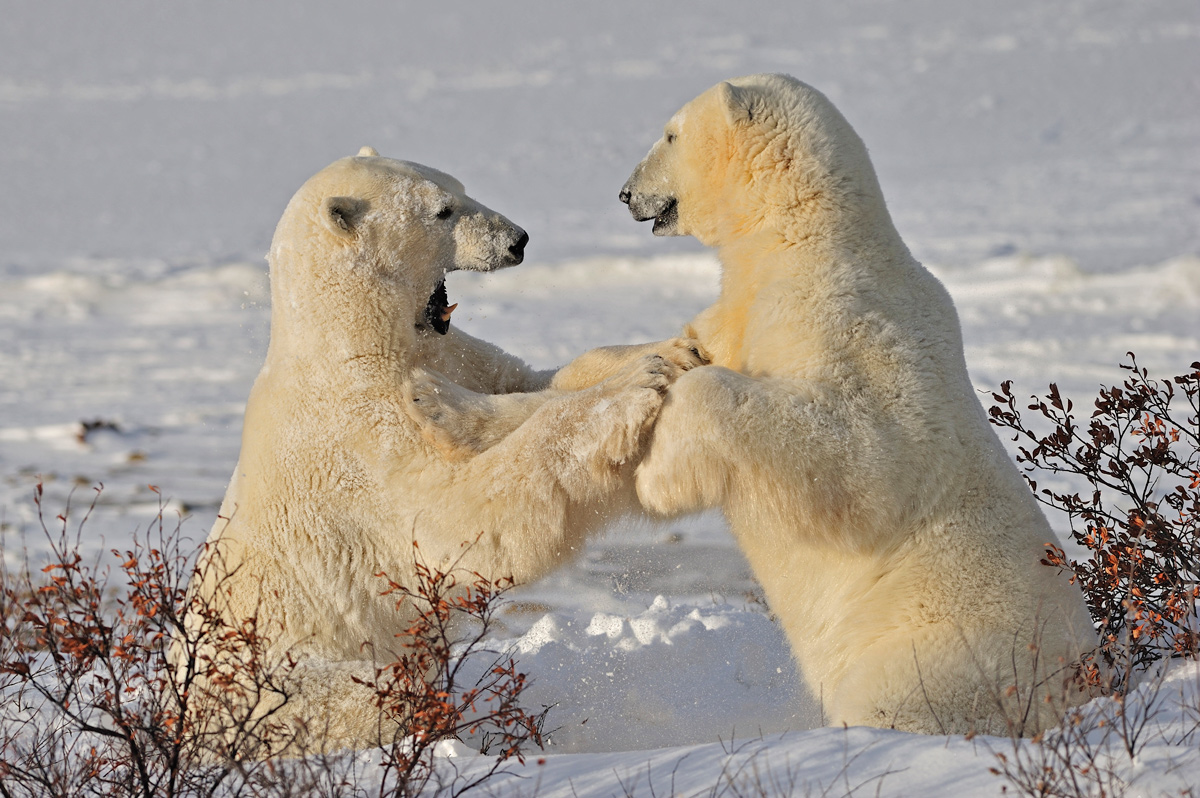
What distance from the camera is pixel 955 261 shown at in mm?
10445

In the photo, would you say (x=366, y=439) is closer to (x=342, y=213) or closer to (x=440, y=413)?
(x=440, y=413)

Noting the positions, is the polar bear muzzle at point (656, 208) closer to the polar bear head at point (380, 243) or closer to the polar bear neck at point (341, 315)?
the polar bear head at point (380, 243)

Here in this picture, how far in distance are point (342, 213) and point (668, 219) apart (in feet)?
3.21

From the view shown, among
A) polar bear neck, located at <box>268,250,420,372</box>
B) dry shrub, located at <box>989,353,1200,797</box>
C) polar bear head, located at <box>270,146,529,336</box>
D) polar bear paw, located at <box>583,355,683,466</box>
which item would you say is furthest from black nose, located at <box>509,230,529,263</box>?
dry shrub, located at <box>989,353,1200,797</box>

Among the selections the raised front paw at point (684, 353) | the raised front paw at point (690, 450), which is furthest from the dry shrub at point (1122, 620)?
the raised front paw at point (684, 353)

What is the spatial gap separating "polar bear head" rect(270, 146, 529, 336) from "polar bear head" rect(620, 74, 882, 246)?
57 cm

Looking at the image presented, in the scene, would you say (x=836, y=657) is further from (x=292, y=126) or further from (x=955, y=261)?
(x=292, y=126)

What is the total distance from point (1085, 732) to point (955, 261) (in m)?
8.48

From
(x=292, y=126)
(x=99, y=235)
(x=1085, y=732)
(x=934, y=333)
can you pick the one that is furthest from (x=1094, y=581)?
(x=292, y=126)

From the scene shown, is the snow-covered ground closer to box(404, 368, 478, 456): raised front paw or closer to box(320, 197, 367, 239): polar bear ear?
box(404, 368, 478, 456): raised front paw

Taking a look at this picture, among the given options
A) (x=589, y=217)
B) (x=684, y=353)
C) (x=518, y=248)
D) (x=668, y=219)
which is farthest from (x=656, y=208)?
(x=589, y=217)

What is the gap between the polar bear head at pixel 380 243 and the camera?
3.35 meters

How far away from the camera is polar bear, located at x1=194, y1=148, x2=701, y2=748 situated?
10.3 ft

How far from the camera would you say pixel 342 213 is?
3334mm
